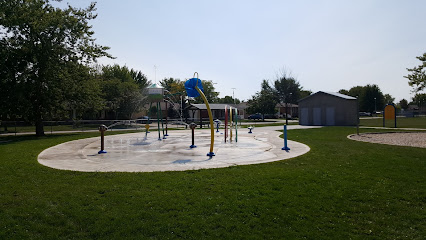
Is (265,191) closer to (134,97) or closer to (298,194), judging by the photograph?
(298,194)

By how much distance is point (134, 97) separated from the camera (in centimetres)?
5072


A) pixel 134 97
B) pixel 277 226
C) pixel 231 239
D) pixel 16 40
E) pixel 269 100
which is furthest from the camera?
pixel 269 100

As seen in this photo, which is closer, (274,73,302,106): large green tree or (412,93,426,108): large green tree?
(412,93,426,108): large green tree

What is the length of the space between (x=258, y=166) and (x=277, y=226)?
15.2 feet

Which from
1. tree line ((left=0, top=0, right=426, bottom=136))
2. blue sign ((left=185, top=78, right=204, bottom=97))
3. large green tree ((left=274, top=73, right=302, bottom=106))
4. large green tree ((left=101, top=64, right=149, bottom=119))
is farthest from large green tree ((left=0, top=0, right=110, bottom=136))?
large green tree ((left=274, top=73, right=302, bottom=106))

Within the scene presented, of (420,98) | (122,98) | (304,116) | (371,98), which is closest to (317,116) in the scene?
(304,116)

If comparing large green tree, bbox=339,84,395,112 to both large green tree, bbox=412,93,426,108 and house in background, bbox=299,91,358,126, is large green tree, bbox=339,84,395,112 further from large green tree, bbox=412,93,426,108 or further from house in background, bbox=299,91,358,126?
house in background, bbox=299,91,358,126

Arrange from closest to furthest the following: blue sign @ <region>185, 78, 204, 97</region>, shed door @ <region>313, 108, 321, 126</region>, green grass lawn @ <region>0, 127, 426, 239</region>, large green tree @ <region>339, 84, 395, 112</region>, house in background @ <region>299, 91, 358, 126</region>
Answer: green grass lawn @ <region>0, 127, 426, 239</region>
blue sign @ <region>185, 78, 204, 97</region>
house in background @ <region>299, 91, 358, 126</region>
shed door @ <region>313, 108, 321, 126</region>
large green tree @ <region>339, 84, 395, 112</region>

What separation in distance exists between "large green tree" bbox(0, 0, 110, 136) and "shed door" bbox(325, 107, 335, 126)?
100 feet

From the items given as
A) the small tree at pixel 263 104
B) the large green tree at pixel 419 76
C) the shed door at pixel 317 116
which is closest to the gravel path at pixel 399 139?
the large green tree at pixel 419 76

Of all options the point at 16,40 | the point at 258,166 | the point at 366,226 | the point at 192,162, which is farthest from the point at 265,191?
the point at 16,40

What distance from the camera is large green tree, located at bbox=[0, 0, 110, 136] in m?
23.7

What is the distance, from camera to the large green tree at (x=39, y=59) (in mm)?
23656

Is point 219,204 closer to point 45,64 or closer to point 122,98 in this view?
point 45,64
